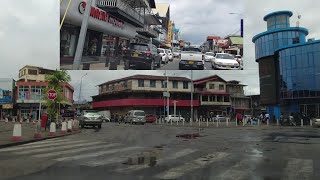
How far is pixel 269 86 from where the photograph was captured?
76188 mm

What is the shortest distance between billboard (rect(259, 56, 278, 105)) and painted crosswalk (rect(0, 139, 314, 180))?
2463 inches

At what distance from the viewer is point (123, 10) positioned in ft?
150

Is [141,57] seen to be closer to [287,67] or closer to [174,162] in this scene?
[287,67]

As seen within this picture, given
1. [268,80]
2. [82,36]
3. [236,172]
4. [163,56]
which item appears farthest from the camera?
[268,80]

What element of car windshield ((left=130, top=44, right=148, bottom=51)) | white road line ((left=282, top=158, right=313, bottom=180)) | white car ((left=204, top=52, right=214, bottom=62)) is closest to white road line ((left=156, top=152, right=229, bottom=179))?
white road line ((left=282, top=158, right=313, bottom=180))

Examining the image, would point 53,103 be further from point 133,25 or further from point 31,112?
point 31,112

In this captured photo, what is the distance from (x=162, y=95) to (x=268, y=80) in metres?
19.8

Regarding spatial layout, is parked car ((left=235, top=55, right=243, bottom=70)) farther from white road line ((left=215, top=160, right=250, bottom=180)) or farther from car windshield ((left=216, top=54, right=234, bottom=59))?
white road line ((left=215, top=160, right=250, bottom=180))

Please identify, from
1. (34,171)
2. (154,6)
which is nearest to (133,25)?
(154,6)

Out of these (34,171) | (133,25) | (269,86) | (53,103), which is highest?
(133,25)

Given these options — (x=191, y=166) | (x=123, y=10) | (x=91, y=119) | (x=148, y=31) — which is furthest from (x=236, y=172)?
(x=148, y=31)

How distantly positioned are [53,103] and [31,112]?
4934cm

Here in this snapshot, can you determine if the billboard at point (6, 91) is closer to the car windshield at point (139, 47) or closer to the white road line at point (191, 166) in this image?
the car windshield at point (139, 47)

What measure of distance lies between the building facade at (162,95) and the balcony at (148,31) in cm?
2647
